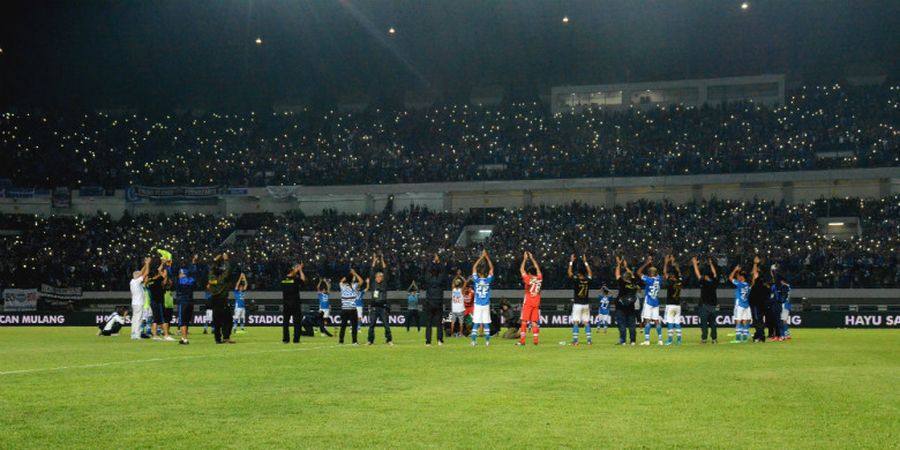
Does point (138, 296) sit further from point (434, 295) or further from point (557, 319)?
point (557, 319)

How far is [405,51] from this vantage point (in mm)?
68500

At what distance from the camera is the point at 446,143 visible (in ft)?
232

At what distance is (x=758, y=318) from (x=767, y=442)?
19371 millimetres

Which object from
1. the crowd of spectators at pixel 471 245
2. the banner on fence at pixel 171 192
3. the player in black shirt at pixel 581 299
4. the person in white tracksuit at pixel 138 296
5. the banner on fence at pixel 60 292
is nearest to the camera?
the player in black shirt at pixel 581 299

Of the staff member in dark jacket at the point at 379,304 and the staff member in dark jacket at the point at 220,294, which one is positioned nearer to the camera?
the staff member in dark jacket at the point at 220,294

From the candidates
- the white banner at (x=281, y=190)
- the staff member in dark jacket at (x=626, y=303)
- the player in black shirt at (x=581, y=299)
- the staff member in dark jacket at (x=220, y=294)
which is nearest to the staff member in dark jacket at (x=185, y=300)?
the staff member in dark jacket at (x=220, y=294)

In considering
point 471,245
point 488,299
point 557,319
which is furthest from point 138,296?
point 471,245

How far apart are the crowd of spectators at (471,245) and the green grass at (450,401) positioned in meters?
32.4

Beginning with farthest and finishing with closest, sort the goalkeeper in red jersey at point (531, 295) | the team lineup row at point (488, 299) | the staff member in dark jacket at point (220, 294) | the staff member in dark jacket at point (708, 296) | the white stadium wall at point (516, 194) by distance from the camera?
1. the white stadium wall at point (516, 194)
2. the staff member in dark jacket at point (708, 296)
3. the team lineup row at point (488, 299)
4. the staff member in dark jacket at point (220, 294)
5. the goalkeeper in red jersey at point (531, 295)

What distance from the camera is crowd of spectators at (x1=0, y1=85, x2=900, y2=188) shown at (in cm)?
6328

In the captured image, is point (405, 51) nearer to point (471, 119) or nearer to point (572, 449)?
point (471, 119)

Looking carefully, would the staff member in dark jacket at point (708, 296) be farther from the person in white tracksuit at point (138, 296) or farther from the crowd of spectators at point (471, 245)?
the crowd of spectators at point (471, 245)

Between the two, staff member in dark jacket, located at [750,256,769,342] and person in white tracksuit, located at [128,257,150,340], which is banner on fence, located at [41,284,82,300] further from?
staff member in dark jacket, located at [750,256,769,342]

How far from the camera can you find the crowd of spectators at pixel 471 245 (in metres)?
51.6
